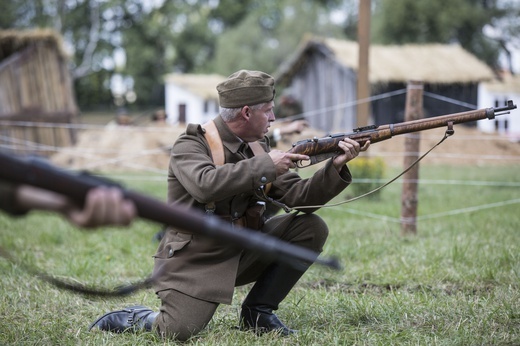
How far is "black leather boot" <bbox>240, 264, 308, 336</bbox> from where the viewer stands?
4211 mm

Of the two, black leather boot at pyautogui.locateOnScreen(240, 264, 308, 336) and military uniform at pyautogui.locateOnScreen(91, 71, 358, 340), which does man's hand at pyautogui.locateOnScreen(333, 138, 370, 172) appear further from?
black leather boot at pyautogui.locateOnScreen(240, 264, 308, 336)

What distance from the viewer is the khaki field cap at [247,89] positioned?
13.4ft

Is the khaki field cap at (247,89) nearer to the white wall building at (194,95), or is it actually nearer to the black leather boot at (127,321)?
the black leather boot at (127,321)

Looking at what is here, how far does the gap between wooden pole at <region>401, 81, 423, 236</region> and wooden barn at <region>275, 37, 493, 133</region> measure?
1596 cm

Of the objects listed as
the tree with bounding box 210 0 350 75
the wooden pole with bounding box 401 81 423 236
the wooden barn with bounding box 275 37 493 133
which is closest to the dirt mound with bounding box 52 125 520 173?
the wooden barn with bounding box 275 37 493 133

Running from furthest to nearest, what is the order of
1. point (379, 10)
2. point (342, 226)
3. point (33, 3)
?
point (33, 3), point (379, 10), point (342, 226)

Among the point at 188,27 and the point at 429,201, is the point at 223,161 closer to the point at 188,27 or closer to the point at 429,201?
the point at 429,201

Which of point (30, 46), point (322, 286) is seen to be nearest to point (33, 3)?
point (30, 46)

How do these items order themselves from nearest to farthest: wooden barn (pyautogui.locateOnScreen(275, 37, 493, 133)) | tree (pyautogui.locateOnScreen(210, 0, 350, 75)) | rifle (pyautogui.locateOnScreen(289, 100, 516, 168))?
rifle (pyautogui.locateOnScreen(289, 100, 516, 168)), wooden barn (pyautogui.locateOnScreen(275, 37, 493, 133)), tree (pyautogui.locateOnScreen(210, 0, 350, 75))

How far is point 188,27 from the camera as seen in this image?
45094mm

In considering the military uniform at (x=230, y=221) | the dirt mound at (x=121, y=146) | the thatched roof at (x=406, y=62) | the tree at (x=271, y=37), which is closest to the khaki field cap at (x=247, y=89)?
the military uniform at (x=230, y=221)

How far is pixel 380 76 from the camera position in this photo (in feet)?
76.6

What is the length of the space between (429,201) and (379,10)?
1203 inches

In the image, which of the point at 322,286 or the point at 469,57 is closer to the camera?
the point at 322,286
